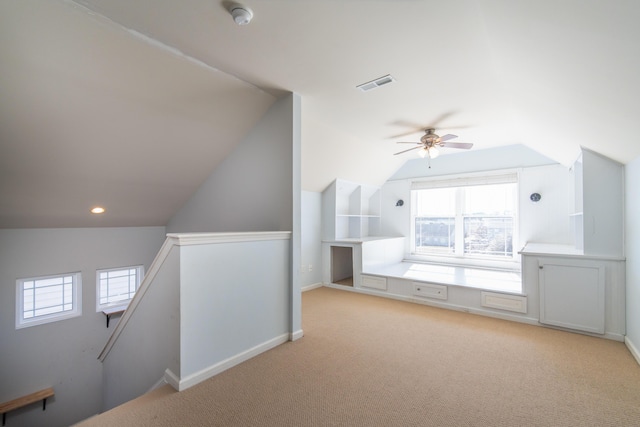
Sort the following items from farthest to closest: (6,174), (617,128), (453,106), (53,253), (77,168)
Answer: (53,253) < (453,106) < (77,168) < (6,174) < (617,128)

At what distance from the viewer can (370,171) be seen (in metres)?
5.48

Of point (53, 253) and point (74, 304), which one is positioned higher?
point (53, 253)

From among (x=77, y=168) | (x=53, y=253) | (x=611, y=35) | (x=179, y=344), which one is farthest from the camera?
(x=53, y=253)

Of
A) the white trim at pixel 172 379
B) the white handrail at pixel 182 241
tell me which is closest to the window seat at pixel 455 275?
the white handrail at pixel 182 241

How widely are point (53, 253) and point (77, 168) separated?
1.80 m

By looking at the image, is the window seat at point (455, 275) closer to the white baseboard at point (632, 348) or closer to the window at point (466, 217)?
the window at point (466, 217)

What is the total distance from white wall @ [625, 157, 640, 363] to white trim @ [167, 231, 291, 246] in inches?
129

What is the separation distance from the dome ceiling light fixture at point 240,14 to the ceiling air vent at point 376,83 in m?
1.30

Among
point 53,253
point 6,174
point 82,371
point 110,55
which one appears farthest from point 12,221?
point 110,55

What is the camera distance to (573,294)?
10.1 feet

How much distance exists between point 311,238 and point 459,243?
9.59ft

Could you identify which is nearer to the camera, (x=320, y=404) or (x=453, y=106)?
(x=320, y=404)

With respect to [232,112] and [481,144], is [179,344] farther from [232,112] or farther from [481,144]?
[481,144]

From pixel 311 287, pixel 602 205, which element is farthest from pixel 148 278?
pixel 602 205
